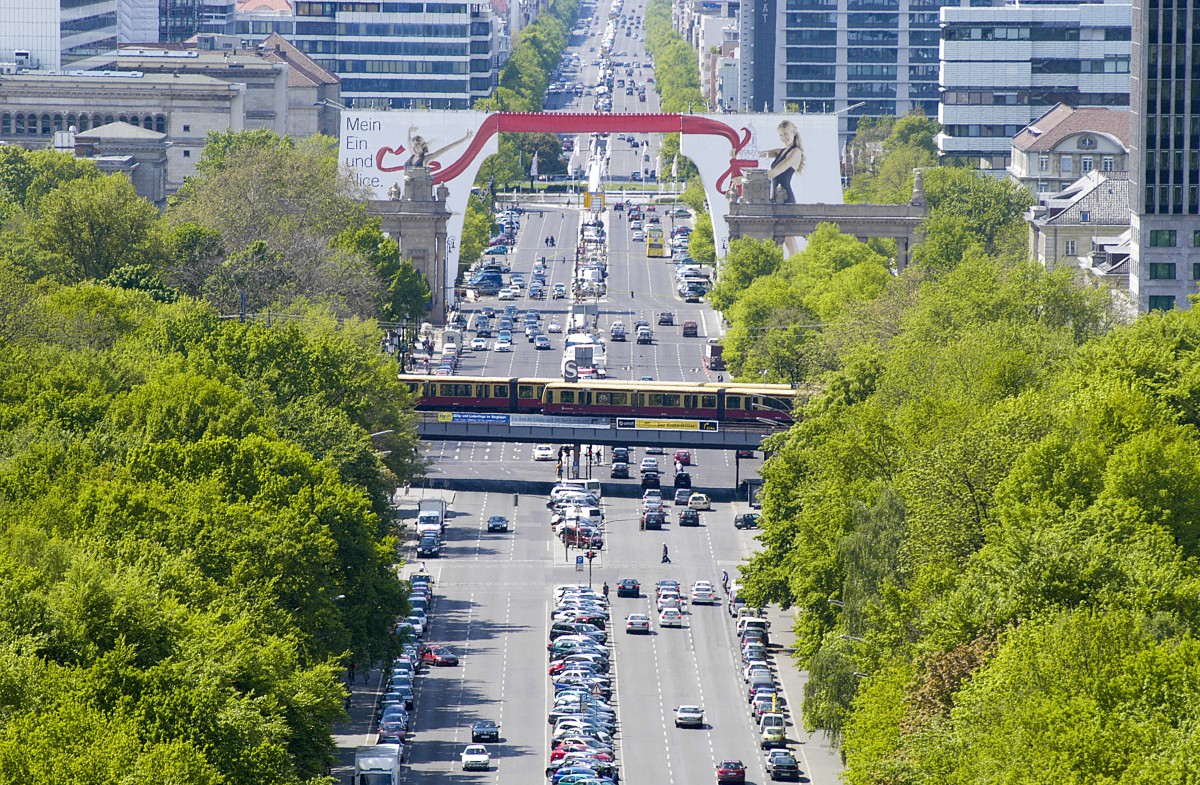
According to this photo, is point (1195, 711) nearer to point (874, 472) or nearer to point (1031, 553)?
point (1031, 553)

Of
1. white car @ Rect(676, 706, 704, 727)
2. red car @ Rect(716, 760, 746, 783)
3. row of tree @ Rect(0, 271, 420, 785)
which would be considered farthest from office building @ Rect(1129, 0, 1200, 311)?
red car @ Rect(716, 760, 746, 783)

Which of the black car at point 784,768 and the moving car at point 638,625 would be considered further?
the moving car at point 638,625

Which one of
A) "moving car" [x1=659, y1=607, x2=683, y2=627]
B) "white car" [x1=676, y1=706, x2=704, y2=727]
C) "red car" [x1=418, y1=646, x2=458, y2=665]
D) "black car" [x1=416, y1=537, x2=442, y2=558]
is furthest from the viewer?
"black car" [x1=416, y1=537, x2=442, y2=558]

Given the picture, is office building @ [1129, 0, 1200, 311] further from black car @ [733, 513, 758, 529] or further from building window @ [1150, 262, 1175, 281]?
black car @ [733, 513, 758, 529]

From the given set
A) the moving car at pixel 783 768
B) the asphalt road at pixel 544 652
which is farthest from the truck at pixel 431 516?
the moving car at pixel 783 768

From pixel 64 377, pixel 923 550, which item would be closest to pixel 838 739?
pixel 923 550

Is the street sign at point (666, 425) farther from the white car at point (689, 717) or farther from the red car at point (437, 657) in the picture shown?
the white car at point (689, 717)

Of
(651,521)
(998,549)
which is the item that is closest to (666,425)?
(651,521)
